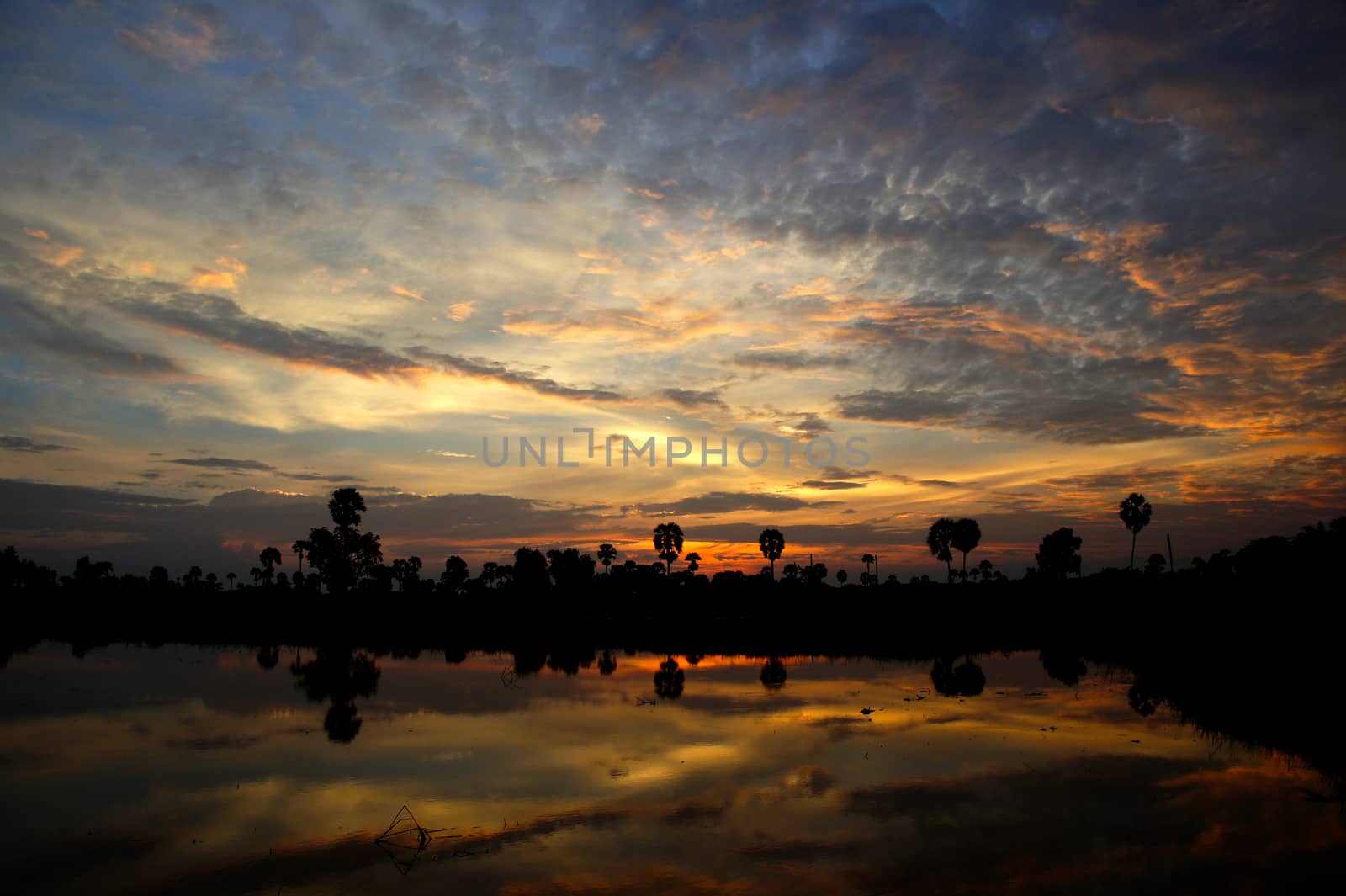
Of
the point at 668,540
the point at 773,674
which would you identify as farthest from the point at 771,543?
the point at 773,674

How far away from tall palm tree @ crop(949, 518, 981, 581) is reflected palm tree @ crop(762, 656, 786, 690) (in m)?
64.3

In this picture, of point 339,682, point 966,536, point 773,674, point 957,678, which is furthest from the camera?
point 966,536

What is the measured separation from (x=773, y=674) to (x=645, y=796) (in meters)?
20.4

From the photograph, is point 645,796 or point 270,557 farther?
point 270,557

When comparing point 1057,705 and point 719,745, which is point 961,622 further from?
point 719,745

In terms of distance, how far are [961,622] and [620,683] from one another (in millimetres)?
40996

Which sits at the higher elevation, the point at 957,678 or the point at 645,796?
the point at 645,796

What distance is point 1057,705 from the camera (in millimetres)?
25891

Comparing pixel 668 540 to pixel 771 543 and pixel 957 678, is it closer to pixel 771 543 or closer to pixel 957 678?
pixel 771 543

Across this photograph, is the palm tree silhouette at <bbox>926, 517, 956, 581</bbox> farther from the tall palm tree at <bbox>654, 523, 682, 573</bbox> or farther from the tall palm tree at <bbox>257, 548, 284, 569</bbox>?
the tall palm tree at <bbox>257, 548, 284, 569</bbox>

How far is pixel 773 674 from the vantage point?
34.8 meters

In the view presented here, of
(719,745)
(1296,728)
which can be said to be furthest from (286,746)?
(1296,728)

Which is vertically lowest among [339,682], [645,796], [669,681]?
[669,681]

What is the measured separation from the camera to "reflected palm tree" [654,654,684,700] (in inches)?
1155
